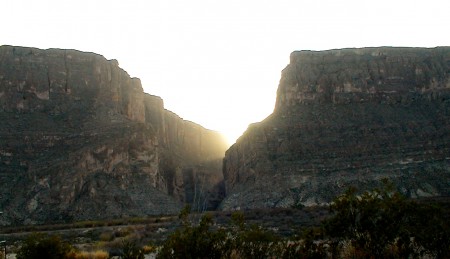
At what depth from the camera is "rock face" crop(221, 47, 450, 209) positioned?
73.6 m

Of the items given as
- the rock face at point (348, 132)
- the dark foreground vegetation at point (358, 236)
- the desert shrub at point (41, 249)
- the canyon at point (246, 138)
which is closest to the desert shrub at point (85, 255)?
the desert shrub at point (41, 249)

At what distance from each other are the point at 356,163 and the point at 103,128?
117 feet

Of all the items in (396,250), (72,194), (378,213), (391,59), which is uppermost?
(391,59)

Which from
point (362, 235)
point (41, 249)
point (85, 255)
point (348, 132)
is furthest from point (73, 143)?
point (362, 235)

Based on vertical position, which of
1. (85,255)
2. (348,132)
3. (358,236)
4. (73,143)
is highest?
(348,132)

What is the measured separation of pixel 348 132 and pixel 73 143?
130ft

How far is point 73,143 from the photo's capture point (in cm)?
7475

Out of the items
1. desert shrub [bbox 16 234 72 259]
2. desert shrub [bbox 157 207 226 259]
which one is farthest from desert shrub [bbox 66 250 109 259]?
desert shrub [bbox 157 207 226 259]

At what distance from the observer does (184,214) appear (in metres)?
14.8

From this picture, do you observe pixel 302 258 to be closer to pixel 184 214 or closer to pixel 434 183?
pixel 184 214

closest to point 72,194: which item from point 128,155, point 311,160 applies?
point 128,155

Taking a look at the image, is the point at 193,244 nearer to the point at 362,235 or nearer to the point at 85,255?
the point at 362,235

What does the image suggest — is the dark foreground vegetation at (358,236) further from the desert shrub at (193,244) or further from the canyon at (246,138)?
the canyon at (246,138)

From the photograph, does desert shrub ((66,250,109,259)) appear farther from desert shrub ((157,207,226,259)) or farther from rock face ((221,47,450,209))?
rock face ((221,47,450,209))
